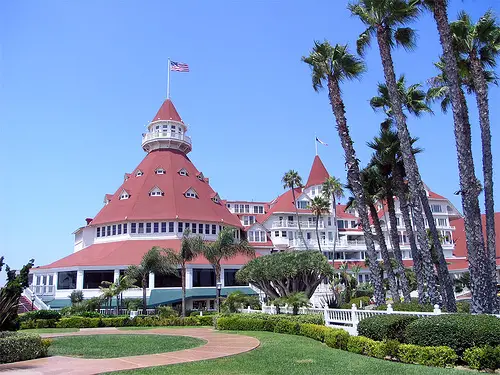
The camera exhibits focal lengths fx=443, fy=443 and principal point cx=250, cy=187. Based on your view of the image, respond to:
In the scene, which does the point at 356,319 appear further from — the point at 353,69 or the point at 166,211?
the point at 166,211

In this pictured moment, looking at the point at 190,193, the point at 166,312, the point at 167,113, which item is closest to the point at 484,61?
the point at 166,312

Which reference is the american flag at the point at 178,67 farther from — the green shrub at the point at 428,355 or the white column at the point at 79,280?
the green shrub at the point at 428,355

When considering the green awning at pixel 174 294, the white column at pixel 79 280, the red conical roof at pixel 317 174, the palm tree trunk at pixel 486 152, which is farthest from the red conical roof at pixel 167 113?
the palm tree trunk at pixel 486 152

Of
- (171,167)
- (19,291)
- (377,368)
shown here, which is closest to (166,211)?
(171,167)

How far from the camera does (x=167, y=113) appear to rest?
6544 cm

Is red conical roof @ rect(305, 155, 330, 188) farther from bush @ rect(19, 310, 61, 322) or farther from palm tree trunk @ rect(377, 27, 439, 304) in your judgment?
palm tree trunk @ rect(377, 27, 439, 304)

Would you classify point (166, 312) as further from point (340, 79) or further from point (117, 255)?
point (340, 79)

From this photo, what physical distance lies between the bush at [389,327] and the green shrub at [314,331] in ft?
10.8

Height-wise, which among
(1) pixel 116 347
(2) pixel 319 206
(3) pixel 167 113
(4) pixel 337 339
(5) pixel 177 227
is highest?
(3) pixel 167 113

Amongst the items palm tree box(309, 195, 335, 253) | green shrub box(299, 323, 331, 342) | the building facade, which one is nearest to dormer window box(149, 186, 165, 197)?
the building facade

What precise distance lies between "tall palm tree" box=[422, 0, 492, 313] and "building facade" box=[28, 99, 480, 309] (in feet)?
84.4

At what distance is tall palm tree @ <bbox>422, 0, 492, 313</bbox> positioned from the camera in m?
16.2

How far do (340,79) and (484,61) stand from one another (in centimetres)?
767

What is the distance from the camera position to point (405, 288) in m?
29.0
